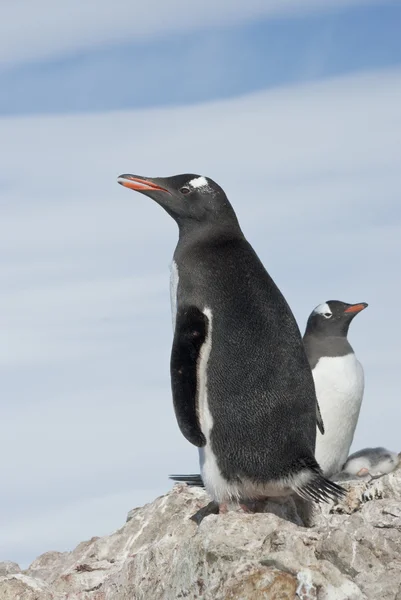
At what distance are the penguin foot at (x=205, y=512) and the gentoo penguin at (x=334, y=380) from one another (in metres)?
3.98

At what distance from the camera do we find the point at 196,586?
18.2 ft

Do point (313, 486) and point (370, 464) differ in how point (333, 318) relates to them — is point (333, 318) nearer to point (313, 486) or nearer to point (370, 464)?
point (370, 464)

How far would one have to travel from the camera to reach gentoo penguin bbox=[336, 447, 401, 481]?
A: 35.0 ft

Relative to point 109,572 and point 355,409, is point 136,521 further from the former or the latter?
point 355,409

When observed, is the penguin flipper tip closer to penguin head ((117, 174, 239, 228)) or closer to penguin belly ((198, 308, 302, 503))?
penguin belly ((198, 308, 302, 503))

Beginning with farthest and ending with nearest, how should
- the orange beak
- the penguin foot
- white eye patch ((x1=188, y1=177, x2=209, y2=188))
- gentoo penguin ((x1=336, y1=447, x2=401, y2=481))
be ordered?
gentoo penguin ((x1=336, y1=447, x2=401, y2=481)) < the orange beak < white eye patch ((x1=188, y1=177, x2=209, y2=188)) < the penguin foot

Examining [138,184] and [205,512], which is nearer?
[205,512]

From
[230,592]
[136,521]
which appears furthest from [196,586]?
[136,521]

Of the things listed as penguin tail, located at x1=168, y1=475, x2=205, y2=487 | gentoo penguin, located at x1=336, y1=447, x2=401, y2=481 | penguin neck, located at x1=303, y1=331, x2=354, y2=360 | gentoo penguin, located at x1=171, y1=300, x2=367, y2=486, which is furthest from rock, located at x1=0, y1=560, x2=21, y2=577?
penguin neck, located at x1=303, y1=331, x2=354, y2=360

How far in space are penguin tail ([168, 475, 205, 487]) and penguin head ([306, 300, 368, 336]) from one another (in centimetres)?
435

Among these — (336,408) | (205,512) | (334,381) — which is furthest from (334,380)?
(205,512)

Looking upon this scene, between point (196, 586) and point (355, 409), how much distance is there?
5666 mm

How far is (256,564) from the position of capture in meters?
5.29

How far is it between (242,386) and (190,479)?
1.20 meters
